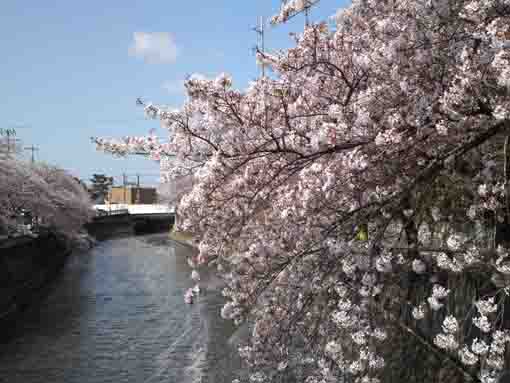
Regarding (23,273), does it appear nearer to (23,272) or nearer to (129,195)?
(23,272)

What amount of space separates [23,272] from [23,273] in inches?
1.4

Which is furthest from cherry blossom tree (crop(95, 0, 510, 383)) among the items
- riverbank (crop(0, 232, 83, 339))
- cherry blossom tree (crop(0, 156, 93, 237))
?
cherry blossom tree (crop(0, 156, 93, 237))

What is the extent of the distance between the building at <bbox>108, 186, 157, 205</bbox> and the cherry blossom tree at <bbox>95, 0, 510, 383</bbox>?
237 feet

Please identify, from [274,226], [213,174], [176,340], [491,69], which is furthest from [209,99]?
[176,340]

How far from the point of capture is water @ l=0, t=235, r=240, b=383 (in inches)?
415

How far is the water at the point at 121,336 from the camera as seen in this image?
34.6 ft

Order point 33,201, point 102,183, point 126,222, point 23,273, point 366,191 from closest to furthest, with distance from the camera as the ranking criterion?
point 366,191 < point 23,273 < point 33,201 < point 126,222 < point 102,183

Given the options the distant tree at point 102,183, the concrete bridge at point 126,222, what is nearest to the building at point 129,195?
the distant tree at point 102,183

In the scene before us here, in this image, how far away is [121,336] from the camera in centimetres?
1330

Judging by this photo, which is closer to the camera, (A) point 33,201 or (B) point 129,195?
(A) point 33,201

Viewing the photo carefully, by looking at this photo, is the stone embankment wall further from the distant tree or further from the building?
the distant tree

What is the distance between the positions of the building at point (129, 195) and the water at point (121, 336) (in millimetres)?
54745

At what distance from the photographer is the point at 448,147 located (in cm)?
424

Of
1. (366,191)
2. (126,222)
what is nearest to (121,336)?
(366,191)
